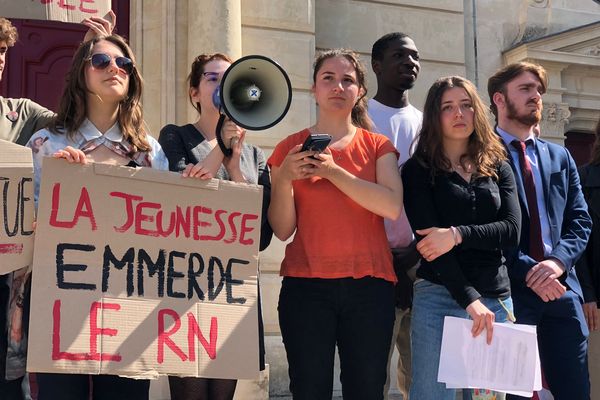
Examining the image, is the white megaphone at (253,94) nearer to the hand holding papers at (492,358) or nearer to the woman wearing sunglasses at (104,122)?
the woman wearing sunglasses at (104,122)

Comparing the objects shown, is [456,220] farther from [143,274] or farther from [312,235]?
[143,274]

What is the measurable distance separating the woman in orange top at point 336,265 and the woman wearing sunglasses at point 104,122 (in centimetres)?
59

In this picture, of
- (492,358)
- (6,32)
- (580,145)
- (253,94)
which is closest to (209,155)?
(253,94)

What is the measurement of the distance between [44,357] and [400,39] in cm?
261

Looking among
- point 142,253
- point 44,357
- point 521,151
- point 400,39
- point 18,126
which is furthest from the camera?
point 400,39

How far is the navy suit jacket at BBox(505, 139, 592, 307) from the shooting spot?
3537 mm

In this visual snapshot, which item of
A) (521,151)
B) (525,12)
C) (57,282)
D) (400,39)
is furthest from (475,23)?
(57,282)

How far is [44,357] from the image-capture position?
2629 mm

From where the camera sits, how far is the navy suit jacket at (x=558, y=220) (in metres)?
3.54

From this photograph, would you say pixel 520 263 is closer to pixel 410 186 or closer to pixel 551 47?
pixel 410 186

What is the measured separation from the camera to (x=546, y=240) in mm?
3641

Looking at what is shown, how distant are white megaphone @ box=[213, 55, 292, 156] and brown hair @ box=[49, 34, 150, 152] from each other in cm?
33

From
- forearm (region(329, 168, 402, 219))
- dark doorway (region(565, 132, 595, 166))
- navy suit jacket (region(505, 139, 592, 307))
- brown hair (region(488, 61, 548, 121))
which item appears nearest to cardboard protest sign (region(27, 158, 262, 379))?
forearm (region(329, 168, 402, 219))

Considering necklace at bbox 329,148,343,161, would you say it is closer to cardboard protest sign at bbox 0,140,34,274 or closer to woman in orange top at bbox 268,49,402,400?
woman in orange top at bbox 268,49,402,400
